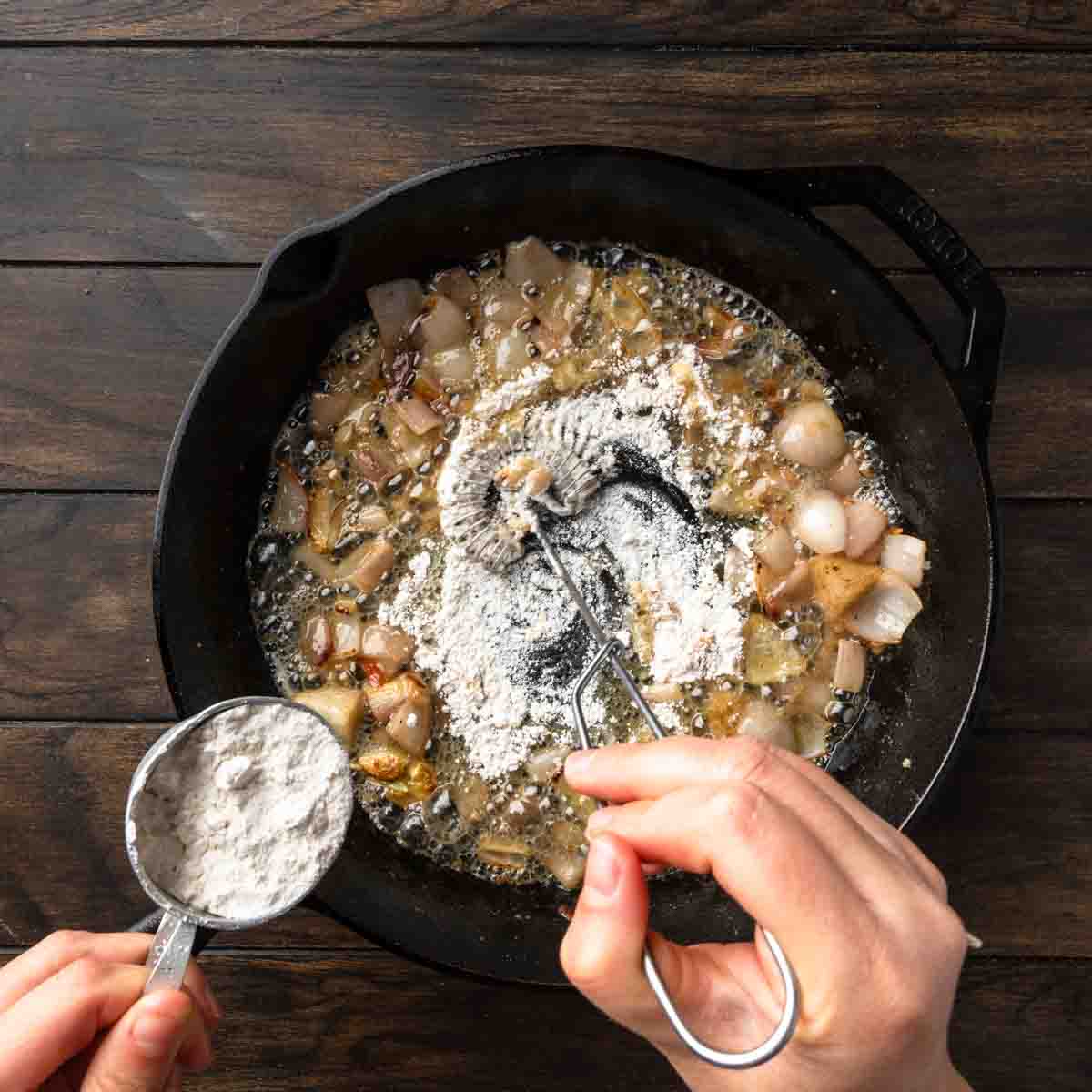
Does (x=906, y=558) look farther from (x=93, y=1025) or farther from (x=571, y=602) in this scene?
(x=93, y=1025)

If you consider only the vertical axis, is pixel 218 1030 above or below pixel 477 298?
below

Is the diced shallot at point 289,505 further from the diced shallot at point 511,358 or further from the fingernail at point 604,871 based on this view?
the fingernail at point 604,871

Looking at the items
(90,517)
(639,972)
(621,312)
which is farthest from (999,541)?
(90,517)

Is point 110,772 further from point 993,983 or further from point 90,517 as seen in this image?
point 993,983

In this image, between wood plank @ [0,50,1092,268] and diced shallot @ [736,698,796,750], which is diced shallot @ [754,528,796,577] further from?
wood plank @ [0,50,1092,268]

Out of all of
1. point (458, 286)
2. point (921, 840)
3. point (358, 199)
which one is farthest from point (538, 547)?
point (921, 840)
